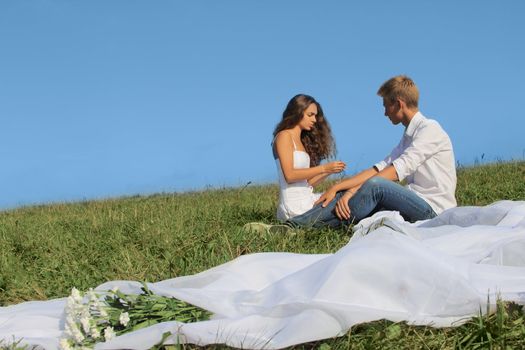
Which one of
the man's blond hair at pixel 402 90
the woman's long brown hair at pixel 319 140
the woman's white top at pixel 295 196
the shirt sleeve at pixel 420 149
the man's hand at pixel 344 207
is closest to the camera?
the shirt sleeve at pixel 420 149

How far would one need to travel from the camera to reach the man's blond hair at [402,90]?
8.29 metres

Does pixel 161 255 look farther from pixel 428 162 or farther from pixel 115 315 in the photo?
pixel 428 162

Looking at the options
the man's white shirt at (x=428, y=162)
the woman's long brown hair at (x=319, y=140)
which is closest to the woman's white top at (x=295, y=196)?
the woman's long brown hair at (x=319, y=140)

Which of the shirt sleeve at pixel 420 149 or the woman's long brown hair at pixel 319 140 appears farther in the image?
the woman's long brown hair at pixel 319 140

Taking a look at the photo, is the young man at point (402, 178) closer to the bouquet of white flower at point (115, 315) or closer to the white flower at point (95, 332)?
the bouquet of white flower at point (115, 315)

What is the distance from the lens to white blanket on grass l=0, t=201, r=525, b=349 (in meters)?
3.97

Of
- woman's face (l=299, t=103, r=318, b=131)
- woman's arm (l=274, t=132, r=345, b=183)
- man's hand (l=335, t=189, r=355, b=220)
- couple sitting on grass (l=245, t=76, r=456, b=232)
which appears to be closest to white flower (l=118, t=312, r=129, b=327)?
couple sitting on grass (l=245, t=76, r=456, b=232)

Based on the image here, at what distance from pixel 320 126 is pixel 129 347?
6.25 metres

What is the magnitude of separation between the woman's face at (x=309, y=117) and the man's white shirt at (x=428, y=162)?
1147 mm

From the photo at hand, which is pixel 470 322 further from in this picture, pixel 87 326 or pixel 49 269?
pixel 49 269

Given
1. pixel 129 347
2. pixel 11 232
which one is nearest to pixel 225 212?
pixel 11 232

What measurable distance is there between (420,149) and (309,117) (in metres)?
1.77

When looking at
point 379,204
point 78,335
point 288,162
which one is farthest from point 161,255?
point 78,335

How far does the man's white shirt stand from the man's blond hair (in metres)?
0.22
